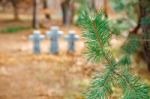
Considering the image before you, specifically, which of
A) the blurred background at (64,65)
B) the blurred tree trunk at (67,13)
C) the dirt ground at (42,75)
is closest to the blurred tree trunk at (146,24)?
the blurred background at (64,65)

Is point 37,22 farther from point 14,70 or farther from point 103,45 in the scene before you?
point 103,45

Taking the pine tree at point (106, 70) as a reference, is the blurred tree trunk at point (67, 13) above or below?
below

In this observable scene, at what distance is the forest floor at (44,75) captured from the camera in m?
5.76

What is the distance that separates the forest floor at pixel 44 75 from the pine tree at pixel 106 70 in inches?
98.0

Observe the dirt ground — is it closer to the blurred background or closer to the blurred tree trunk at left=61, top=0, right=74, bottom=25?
the blurred background

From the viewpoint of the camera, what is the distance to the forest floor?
5.76m

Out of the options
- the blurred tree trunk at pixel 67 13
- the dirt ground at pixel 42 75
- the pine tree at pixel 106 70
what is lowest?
the dirt ground at pixel 42 75

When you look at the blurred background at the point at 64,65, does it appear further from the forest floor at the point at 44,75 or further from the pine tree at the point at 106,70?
the pine tree at the point at 106,70

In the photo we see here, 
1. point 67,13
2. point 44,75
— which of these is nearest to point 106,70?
point 44,75

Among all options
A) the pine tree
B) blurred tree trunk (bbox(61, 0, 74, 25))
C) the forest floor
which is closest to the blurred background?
the forest floor

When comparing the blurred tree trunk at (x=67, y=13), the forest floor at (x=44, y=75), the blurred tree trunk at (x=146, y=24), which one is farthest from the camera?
the blurred tree trunk at (x=67, y=13)

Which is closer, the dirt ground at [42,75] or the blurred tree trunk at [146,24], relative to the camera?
the blurred tree trunk at [146,24]

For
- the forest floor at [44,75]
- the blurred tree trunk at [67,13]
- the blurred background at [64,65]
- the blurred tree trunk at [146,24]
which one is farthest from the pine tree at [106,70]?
the blurred tree trunk at [67,13]

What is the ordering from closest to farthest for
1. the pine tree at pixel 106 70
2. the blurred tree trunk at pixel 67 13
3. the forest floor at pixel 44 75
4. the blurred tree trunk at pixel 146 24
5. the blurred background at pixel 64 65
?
the pine tree at pixel 106 70 → the blurred tree trunk at pixel 146 24 → the blurred background at pixel 64 65 → the forest floor at pixel 44 75 → the blurred tree trunk at pixel 67 13
